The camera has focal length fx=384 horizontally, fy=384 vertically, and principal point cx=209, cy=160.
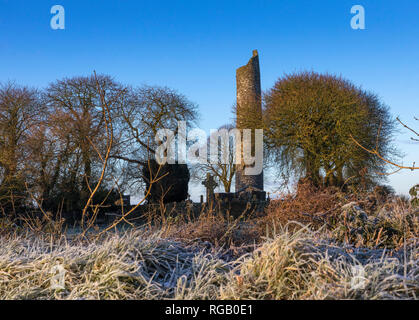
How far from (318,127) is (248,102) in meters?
2.73

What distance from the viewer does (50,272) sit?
2785 millimetres

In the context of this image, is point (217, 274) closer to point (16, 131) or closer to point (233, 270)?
point (233, 270)

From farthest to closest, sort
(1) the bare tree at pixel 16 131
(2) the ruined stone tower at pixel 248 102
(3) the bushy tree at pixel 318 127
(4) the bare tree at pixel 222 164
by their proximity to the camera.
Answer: (4) the bare tree at pixel 222 164 < (2) the ruined stone tower at pixel 248 102 < (3) the bushy tree at pixel 318 127 < (1) the bare tree at pixel 16 131

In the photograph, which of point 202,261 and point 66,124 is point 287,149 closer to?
point 66,124

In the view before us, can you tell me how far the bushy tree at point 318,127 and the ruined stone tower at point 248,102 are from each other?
1.26 feet

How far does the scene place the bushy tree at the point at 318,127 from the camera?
12.2 m

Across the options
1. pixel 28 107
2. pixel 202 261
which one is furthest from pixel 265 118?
pixel 202 261

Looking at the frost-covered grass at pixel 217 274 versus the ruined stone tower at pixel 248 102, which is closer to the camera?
the frost-covered grass at pixel 217 274

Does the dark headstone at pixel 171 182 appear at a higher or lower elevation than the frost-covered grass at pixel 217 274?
higher

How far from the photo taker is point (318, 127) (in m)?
12.2

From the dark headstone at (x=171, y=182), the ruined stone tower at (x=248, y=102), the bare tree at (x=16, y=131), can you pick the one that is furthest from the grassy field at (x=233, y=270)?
the dark headstone at (x=171, y=182)

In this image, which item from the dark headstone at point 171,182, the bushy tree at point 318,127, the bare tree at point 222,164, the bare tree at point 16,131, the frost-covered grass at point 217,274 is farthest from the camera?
the bare tree at point 222,164

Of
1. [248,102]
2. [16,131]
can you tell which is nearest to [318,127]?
[248,102]

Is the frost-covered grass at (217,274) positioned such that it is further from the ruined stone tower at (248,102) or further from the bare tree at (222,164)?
the bare tree at (222,164)
